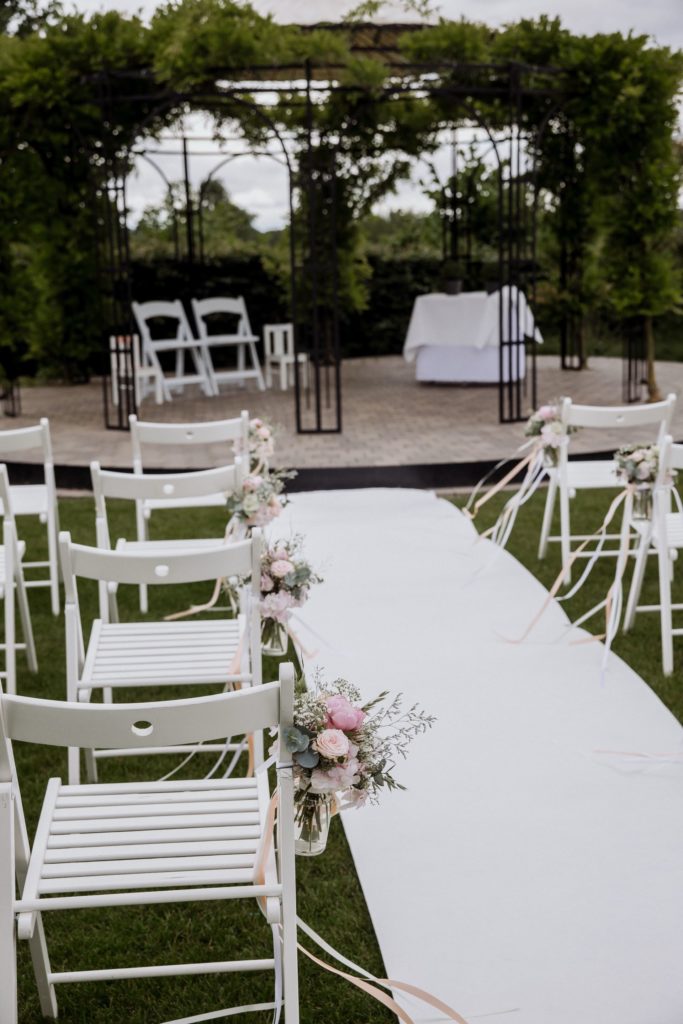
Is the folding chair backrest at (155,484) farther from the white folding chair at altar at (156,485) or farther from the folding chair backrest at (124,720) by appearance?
the folding chair backrest at (124,720)

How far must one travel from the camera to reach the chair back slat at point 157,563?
9.84 feet

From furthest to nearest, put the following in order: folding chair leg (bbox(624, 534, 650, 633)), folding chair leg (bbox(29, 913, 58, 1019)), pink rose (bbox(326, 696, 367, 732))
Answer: folding chair leg (bbox(624, 534, 650, 633)) < folding chair leg (bbox(29, 913, 58, 1019)) < pink rose (bbox(326, 696, 367, 732))

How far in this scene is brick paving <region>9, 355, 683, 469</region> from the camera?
8594mm

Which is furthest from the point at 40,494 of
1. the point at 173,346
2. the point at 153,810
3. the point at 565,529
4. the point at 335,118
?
the point at 335,118

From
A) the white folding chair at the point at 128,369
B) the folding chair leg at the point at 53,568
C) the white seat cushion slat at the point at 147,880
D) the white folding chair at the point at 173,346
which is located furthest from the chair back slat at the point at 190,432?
the white folding chair at the point at 173,346

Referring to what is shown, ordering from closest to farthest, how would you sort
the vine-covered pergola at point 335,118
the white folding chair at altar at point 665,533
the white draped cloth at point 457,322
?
1. the white folding chair at altar at point 665,533
2. the vine-covered pergola at point 335,118
3. the white draped cloth at point 457,322

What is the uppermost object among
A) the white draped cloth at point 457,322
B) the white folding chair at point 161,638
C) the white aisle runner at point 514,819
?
the white draped cloth at point 457,322

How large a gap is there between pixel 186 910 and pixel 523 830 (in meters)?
0.90

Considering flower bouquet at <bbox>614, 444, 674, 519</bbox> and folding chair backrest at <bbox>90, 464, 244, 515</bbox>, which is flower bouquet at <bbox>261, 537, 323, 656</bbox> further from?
flower bouquet at <bbox>614, 444, 674, 519</bbox>

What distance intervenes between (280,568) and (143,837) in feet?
4.40

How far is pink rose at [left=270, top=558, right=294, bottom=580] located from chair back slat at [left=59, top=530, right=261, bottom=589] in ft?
1.44

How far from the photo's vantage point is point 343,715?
91.2 inches

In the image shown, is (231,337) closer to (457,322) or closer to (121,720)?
(457,322)

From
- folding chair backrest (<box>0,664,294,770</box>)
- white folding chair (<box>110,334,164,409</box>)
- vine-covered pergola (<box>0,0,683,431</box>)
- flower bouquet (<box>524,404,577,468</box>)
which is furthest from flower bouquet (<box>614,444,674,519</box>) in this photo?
white folding chair (<box>110,334,164,409</box>)
